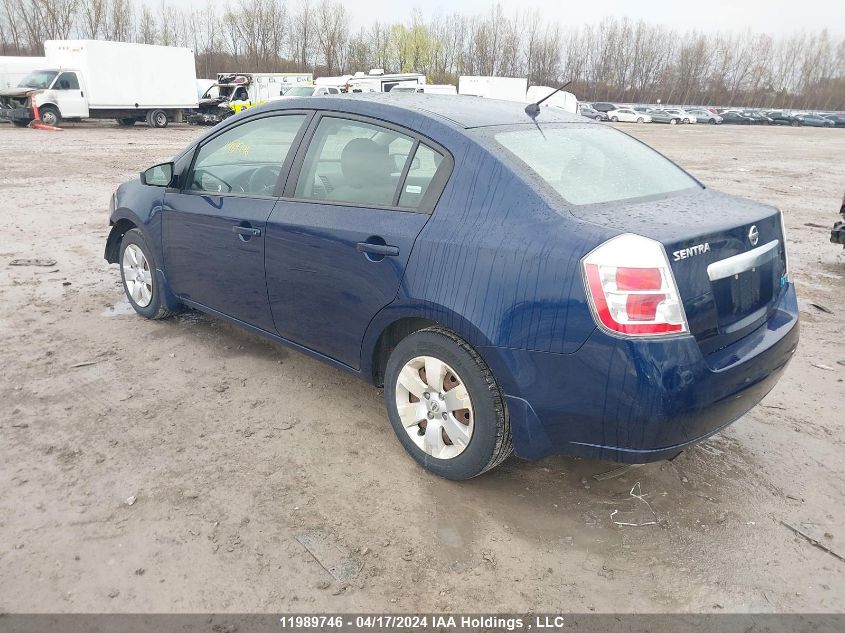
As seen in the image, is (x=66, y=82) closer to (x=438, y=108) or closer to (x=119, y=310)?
(x=119, y=310)

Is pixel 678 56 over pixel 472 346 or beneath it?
over

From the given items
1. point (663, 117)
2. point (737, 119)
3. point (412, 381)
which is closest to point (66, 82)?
point (412, 381)

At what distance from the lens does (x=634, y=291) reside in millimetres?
2441

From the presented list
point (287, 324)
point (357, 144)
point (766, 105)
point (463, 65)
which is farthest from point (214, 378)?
point (766, 105)

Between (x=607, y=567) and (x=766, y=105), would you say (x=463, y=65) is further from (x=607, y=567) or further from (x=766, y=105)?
(x=607, y=567)

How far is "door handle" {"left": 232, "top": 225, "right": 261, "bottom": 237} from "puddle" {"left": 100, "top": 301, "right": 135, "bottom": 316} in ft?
6.50

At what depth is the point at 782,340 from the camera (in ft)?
9.77

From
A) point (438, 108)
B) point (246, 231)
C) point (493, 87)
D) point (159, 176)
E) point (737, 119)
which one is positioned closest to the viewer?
point (438, 108)

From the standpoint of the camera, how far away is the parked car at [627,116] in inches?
2052

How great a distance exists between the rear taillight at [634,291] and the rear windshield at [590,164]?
1.53 feet

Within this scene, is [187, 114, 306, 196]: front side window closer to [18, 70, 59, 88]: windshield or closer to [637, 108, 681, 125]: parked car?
[18, 70, 59, 88]: windshield

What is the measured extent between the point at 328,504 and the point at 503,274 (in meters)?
1.31

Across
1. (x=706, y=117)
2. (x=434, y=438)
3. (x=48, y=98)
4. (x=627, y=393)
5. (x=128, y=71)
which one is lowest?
(x=434, y=438)

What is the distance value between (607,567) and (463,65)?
91.6 m
